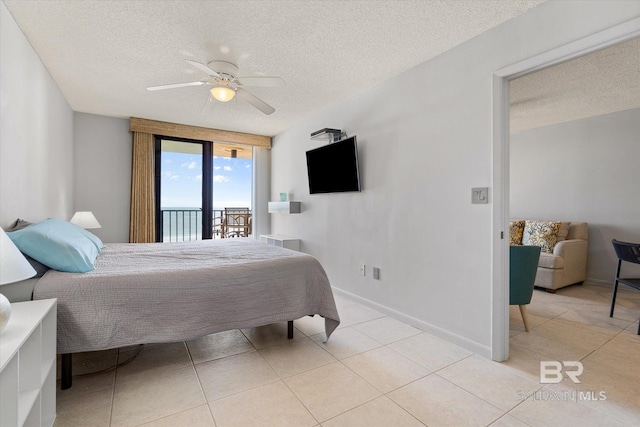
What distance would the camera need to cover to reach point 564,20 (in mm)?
1839

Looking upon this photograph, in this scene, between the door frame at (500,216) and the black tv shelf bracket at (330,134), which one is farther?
the black tv shelf bracket at (330,134)

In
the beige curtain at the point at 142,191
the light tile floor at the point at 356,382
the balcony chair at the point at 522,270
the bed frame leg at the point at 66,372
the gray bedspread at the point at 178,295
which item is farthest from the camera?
the beige curtain at the point at 142,191

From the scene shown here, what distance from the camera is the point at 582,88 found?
10.6 feet

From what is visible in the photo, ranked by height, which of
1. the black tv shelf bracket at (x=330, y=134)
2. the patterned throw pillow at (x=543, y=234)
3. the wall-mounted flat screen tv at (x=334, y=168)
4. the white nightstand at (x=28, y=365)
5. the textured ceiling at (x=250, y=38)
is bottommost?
the white nightstand at (x=28, y=365)

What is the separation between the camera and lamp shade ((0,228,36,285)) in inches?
46.4

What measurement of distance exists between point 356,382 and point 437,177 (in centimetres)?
176

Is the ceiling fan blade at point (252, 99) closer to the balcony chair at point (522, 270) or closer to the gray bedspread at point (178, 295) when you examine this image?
the gray bedspread at point (178, 295)

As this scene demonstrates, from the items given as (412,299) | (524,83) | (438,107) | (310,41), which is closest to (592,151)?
(524,83)

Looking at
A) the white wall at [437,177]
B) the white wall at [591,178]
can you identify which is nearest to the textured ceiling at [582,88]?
the white wall at [591,178]

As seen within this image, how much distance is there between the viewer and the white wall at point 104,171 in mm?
4273

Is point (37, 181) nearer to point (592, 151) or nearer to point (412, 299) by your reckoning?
point (412, 299)

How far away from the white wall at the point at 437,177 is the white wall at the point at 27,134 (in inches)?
100

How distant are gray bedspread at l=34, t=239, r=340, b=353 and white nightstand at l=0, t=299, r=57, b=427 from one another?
7.2 inches

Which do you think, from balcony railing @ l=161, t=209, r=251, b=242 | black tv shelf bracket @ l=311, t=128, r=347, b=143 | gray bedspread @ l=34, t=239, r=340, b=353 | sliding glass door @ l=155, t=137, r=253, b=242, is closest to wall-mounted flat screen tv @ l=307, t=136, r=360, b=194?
black tv shelf bracket @ l=311, t=128, r=347, b=143
